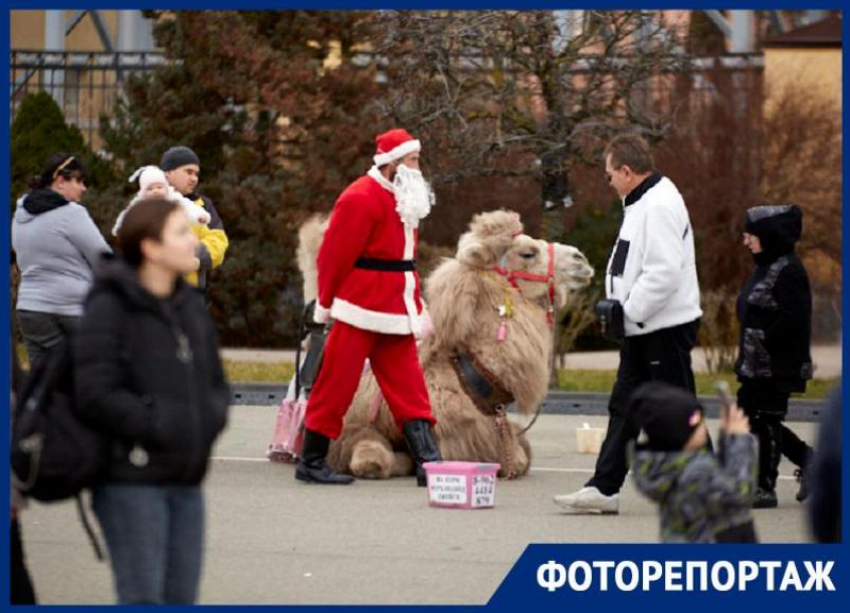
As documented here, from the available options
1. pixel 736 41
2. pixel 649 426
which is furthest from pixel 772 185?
pixel 649 426

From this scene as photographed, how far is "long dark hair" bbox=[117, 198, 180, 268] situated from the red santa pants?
4.92 m

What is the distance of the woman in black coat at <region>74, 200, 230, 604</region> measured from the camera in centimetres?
586

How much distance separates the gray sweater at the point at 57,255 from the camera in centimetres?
1006

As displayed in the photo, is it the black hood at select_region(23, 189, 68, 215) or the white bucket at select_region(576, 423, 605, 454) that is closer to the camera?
the black hood at select_region(23, 189, 68, 215)

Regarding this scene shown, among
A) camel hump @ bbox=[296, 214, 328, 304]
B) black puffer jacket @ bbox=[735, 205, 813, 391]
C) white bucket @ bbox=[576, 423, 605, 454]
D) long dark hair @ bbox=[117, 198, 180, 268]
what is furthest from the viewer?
white bucket @ bbox=[576, 423, 605, 454]

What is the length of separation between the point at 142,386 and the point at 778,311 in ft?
17.2

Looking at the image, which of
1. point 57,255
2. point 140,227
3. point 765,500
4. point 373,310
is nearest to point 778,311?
point 765,500

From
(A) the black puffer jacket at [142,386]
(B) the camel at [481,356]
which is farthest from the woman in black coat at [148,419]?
(B) the camel at [481,356]

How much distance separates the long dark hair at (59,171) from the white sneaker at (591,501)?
2937 mm

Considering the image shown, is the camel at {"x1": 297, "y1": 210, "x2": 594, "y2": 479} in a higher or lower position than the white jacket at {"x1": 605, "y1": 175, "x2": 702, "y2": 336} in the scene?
lower

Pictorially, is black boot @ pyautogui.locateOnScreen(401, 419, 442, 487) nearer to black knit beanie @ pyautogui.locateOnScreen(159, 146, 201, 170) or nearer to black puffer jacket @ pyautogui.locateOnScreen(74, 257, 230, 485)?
black knit beanie @ pyautogui.locateOnScreen(159, 146, 201, 170)

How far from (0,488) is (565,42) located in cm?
1477

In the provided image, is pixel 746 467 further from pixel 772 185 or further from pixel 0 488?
pixel 772 185

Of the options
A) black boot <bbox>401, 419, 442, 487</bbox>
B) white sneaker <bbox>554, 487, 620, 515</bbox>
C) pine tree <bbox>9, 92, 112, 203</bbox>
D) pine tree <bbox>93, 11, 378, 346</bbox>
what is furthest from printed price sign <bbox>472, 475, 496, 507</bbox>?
pine tree <bbox>9, 92, 112, 203</bbox>
